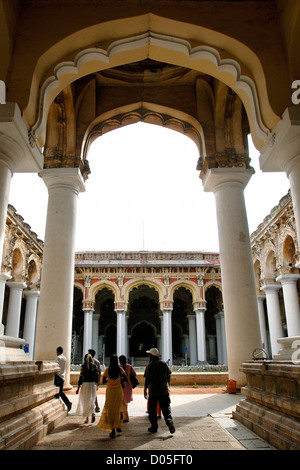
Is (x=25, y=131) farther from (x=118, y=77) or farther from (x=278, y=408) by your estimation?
(x=118, y=77)

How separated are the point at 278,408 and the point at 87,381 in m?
2.48

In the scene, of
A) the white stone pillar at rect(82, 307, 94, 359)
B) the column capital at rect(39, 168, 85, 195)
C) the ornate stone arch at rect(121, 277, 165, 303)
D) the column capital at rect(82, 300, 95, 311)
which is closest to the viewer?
the column capital at rect(39, 168, 85, 195)

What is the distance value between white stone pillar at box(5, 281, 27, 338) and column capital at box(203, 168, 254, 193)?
33.7ft

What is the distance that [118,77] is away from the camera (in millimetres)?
8102

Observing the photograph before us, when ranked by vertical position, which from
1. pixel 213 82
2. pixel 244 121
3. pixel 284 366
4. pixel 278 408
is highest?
pixel 213 82

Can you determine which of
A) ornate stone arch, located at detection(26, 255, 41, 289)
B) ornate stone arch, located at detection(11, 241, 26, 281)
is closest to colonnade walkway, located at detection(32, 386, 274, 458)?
ornate stone arch, located at detection(11, 241, 26, 281)

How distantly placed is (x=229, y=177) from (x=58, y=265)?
153 inches

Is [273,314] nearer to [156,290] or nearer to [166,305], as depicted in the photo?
[166,305]

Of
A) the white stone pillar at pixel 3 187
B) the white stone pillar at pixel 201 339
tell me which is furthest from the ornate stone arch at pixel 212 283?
the white stone pillar at pixel 3 187

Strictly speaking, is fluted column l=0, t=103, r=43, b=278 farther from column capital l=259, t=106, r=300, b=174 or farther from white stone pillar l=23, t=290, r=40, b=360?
white stone pillar l=23, t=290, r=40, b=360

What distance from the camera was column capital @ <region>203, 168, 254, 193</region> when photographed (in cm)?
742
